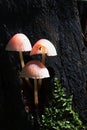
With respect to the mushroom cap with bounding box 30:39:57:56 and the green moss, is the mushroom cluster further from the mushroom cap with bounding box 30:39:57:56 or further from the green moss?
the green moss

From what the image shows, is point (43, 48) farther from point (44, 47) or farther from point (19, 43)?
point (19, 43)

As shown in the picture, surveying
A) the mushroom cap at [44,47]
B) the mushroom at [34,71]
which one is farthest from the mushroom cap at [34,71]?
the mushroom cap at [44,47]

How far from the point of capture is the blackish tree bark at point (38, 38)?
9.80 feet

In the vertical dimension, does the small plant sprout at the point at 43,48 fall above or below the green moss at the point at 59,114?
above

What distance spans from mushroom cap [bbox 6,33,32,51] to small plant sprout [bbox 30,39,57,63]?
0.19ft

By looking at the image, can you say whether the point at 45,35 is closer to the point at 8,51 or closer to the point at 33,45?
the point at 33,45

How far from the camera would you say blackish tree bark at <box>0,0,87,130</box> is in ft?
9.80

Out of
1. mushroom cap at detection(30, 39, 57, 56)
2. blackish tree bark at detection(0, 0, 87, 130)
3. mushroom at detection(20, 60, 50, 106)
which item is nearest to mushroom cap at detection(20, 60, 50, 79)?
mushroom at detection(20, 60, 50, 106)

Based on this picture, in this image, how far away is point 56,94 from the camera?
3.02 metres

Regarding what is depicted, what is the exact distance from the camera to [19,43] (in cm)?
275

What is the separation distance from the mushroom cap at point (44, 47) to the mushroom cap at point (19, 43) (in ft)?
0.18

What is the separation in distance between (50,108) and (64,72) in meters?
0.36

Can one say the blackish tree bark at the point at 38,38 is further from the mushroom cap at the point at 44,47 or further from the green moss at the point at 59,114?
the mushroom cap at the point at 44,47

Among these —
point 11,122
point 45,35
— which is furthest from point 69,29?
point 11,122
